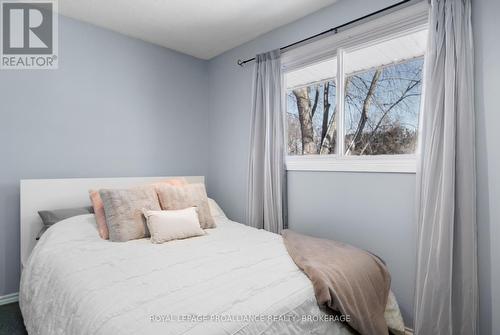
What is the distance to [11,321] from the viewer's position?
6.82ft

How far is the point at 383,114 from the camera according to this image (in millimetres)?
2186

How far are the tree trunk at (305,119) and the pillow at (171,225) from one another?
4.02ft

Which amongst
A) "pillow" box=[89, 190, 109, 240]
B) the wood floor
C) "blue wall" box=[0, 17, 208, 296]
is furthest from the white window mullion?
the wood floor

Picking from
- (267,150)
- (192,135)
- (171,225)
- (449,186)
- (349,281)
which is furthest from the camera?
(192,135)

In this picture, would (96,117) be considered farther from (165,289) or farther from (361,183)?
(361,183)

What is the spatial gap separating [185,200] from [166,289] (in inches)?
45.1

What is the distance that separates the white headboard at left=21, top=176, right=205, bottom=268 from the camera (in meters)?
2.31

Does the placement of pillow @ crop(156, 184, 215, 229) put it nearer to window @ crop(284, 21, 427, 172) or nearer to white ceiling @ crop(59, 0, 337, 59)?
window @ crop(284, 21, 427, 172)

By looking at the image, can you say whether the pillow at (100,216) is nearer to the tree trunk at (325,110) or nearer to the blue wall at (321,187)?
the blue wall at (321,187)

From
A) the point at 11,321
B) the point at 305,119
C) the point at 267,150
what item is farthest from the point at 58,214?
the point at 305,119

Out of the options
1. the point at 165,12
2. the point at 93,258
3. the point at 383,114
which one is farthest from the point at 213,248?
the point at 165,12

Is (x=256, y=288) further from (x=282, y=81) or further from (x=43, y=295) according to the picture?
(x=282, y=81)

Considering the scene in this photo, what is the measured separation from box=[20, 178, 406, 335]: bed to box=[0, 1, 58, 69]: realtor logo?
4.86 feet

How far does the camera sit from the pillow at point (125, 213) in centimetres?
200
